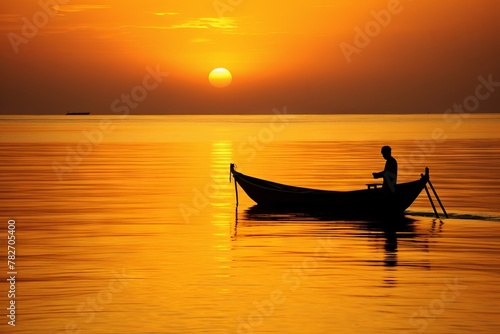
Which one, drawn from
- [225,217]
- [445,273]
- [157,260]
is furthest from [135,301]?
[225,217]

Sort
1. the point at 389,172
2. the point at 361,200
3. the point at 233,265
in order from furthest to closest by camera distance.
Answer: the point at 361,200 < the point at 389,172 < the point at 233,265

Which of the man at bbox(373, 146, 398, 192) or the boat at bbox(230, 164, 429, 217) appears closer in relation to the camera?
the man at bbox(373, 146, 398, 192)

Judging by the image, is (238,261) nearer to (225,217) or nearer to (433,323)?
(433,323)

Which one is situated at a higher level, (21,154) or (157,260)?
(21,154)

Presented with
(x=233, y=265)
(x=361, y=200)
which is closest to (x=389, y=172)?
(x=361, y=200)

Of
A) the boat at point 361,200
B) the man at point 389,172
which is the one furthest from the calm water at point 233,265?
the man at point 389,172

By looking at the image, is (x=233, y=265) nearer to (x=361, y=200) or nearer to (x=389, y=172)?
(x=389, y=172)

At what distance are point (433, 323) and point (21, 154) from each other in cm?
5700

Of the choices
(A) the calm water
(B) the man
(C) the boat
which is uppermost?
(B) the man

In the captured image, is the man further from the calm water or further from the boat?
the calm water

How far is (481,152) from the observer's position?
68312 millimetres

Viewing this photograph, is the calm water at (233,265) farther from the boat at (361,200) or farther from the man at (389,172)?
the man at (389,172)

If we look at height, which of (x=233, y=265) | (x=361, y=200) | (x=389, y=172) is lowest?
(x=233, y=265)

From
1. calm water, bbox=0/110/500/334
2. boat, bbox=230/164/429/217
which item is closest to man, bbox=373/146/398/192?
boat, bbox=230/164/429/217
